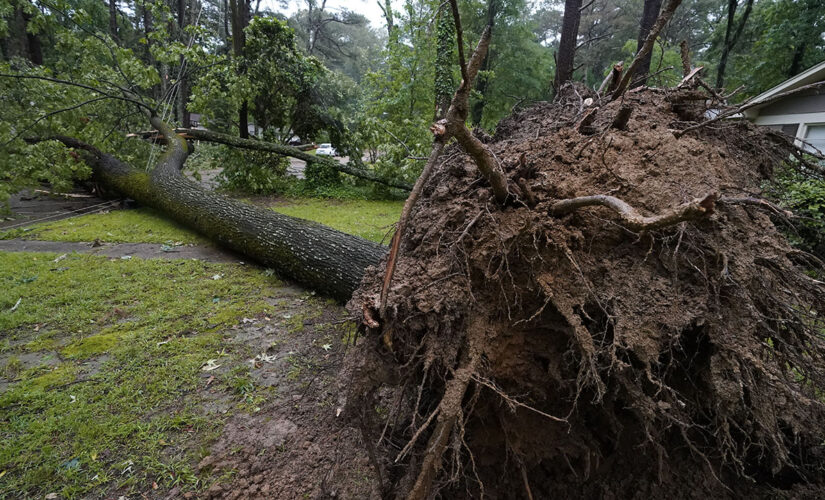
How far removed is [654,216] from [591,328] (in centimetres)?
51

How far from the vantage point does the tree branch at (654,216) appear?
937 millimetres

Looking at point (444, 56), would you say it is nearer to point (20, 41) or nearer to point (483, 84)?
point (483, 84)

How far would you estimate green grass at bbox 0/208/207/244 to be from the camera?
565 cm

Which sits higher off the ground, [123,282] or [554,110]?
[554,110]

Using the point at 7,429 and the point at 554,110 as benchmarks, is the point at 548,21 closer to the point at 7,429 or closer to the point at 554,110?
the point at 554,110

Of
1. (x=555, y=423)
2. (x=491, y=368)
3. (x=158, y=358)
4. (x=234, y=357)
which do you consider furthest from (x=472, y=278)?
(x=158, y=358)

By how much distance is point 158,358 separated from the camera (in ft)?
9.46

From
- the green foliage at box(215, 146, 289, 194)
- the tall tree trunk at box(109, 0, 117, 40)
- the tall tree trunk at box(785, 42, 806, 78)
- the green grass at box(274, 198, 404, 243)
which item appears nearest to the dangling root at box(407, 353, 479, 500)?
the green grass at box(274, 198, 404, 243)

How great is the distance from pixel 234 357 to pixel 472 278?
239 cm

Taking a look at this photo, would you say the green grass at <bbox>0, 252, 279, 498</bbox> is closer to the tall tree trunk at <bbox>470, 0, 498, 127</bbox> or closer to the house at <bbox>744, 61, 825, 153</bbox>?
the house at <bbox>744, 61, 825, 153</bbox>

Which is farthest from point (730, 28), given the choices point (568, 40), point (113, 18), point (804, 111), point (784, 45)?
point (113, 18)

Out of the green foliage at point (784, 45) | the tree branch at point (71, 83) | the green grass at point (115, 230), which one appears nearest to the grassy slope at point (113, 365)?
the green grass at point (115, 230)

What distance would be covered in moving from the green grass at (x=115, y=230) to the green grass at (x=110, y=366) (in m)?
1.05

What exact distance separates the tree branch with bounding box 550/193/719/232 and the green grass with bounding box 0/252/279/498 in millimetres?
2368
